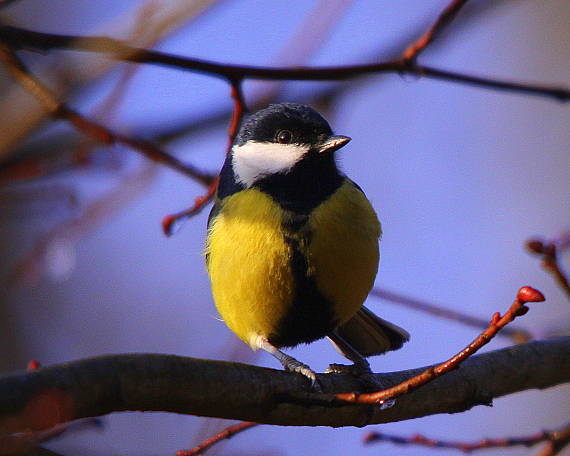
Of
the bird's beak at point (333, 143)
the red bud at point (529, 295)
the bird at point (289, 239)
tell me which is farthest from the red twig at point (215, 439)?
the bird's beak at point (333, 143)

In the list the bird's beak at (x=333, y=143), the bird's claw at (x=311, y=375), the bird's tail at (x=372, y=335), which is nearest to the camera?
the bird's claw at (x=311, y=375)

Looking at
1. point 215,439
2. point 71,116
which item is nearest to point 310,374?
point 215,439

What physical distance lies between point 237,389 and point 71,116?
946 mm

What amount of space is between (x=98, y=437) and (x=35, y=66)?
10.9ft

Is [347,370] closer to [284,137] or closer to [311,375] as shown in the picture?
[311,375]

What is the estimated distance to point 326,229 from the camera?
8.59ft

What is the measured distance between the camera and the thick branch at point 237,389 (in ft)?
5.02

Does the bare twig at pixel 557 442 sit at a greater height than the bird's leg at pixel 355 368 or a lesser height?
lesser

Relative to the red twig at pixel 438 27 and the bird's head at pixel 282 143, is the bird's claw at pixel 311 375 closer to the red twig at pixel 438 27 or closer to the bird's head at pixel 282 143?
the bird's head at pixel 282 143

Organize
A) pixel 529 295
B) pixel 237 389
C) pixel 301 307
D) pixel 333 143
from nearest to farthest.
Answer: pixel 529 295
pixel 237 389
pixel 301 307
pixel 333 143

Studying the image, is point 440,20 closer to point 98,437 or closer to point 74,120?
point 74,120

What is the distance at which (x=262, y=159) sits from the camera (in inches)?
115

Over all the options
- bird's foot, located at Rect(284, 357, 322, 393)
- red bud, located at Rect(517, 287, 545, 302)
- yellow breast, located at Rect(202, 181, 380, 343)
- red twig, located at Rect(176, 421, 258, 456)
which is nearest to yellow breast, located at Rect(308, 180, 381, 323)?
yellow breast, located at Rect(202, 181, 380, 343)

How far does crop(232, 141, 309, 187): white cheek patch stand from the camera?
2854 mm
